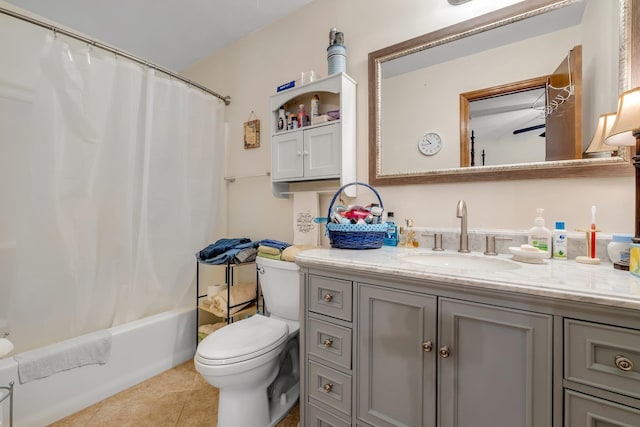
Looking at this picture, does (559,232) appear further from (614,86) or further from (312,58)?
(312,58)

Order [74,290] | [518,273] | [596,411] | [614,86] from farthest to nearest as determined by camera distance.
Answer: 1. [74,290]
2. [614,86]
3. [518,273]
4. [596,411]

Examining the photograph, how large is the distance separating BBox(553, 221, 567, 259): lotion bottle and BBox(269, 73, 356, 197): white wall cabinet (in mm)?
918

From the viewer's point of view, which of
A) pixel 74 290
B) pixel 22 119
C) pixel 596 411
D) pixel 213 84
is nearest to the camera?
pixel 596 411

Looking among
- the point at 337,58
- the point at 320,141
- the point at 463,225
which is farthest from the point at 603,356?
the point at 337,58

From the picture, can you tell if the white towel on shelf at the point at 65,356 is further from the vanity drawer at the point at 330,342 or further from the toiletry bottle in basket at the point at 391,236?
the toiletry bottle in basket at the point at 391,236

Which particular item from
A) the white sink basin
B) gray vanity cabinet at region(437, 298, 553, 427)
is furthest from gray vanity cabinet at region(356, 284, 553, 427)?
the white sink basin

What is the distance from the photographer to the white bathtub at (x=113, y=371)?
49.9 inches

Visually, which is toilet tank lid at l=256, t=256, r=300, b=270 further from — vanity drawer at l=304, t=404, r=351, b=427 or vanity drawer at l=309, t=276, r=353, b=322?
vanity drawer at l=304, t=404, r=351, b=427

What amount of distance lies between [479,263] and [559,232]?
11.7 inches

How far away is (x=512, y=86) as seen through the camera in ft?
3.94

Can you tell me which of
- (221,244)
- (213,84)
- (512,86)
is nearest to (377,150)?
(512,86)

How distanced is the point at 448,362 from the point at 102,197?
190cm

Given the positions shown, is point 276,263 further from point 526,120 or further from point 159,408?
point 526,120

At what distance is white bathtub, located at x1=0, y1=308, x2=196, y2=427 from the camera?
127 centimetres
